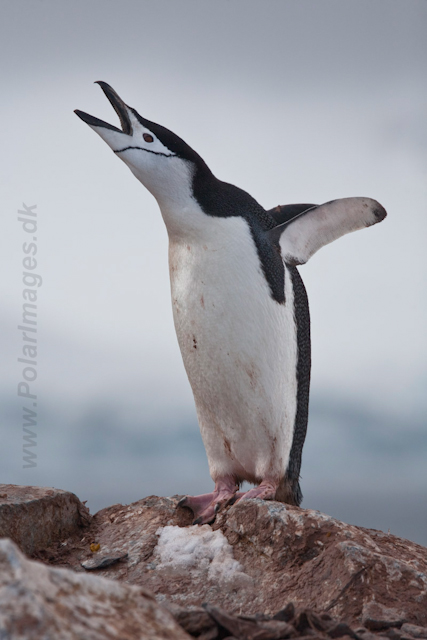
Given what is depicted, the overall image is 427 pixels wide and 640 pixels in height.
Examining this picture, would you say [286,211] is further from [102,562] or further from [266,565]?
[102,562]

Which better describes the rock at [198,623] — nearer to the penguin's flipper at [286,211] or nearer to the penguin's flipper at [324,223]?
the penguin's flipper at [324,223]

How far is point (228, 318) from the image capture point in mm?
3246

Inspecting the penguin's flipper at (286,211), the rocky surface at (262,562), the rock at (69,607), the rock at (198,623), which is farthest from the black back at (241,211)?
the rock at (69,607)

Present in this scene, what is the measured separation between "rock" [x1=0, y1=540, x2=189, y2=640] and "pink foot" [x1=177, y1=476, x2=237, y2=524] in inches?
75.9

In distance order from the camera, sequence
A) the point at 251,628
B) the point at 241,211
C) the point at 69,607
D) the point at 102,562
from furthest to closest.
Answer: the point at 241,211
the point at 102,562
the point at 251,628
the point at 69,607

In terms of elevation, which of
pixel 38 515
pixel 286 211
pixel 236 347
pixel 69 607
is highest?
pixel 286 211

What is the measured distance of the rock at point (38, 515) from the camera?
10.1 feet

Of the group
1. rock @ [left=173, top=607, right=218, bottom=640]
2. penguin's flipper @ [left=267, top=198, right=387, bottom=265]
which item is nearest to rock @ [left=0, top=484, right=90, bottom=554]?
rock @ [left=173, top=607, right=218, bottom=640]

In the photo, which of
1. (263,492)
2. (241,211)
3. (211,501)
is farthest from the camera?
(241,211)

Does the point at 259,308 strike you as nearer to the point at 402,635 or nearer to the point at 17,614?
the point at 402,635

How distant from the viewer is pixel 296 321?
3537mm

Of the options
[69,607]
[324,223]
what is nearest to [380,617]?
[69,607]

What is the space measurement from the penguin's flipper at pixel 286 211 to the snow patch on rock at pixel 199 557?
6.76 feet

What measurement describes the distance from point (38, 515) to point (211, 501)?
36.9 inches
